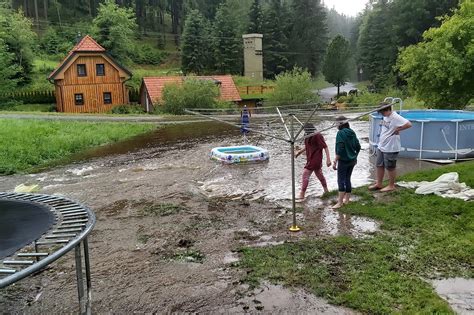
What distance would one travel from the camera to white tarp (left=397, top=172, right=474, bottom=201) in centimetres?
820

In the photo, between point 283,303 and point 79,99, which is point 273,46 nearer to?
point 79,99

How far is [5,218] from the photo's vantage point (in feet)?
12.7

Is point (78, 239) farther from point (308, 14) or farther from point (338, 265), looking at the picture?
point (308, 14)

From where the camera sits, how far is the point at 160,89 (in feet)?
123

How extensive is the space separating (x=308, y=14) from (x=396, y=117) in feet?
211

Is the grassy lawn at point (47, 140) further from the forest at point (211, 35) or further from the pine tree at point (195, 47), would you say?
the pine tree at point (195, 47)

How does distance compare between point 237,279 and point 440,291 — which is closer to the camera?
point 440,291

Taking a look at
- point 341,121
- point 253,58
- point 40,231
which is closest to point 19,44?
point 253,58

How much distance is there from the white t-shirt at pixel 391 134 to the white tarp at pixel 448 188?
3.13 feet

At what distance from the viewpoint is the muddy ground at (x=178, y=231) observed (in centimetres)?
515

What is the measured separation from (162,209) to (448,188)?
573cm

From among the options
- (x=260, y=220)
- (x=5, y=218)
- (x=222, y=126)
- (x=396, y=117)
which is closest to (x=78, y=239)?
(x=5, y=218)

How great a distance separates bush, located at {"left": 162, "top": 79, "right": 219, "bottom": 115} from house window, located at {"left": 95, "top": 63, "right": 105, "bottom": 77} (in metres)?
8.93

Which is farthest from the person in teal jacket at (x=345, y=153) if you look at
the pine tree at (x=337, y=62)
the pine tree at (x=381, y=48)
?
the pine tree at (x=337, y=62)
